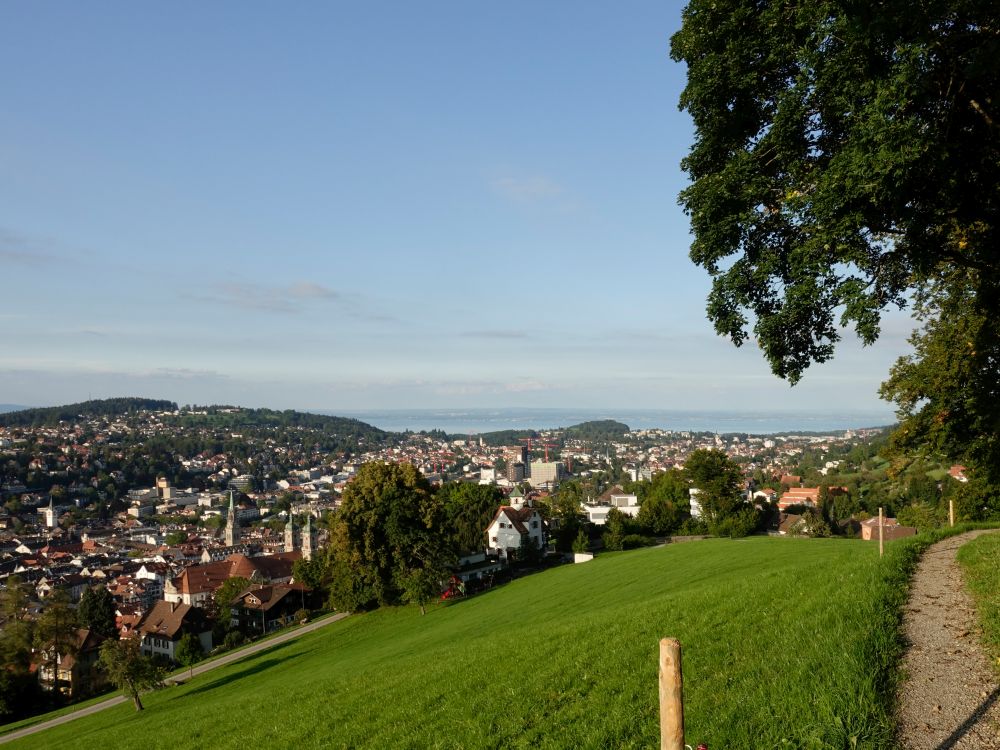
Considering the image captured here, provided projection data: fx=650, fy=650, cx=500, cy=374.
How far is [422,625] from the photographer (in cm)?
2773

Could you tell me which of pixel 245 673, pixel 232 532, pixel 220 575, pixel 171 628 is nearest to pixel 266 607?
pixel 171 628

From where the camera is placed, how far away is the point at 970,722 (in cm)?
504

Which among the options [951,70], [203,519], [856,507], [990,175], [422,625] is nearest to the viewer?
[951,70]

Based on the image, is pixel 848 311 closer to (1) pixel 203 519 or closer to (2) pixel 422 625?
(2) pixel 422 625

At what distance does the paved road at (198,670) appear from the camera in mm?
27969

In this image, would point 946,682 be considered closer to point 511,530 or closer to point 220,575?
point 511,530

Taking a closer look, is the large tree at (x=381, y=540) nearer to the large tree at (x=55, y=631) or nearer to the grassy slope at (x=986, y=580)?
the large tree at (x=55, y=631)

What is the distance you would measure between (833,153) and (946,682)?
697 centimetres

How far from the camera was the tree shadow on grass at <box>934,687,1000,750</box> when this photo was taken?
15.6 ft

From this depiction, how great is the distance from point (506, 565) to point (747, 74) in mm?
43779

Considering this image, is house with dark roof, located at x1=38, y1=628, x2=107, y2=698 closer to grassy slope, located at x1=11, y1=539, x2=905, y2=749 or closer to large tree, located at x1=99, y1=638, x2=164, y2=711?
large tree, located at x1=99, y1=638, x2=164, y2=711

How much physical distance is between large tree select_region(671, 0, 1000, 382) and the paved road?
32185 mm

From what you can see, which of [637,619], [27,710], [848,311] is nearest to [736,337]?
[848,311]

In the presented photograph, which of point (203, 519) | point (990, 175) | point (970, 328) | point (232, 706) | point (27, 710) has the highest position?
point (990, 175)
